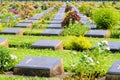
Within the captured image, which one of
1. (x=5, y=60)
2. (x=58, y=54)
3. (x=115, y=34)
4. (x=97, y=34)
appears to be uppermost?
(x=5, y=60)

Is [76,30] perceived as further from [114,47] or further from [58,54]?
[58,54]

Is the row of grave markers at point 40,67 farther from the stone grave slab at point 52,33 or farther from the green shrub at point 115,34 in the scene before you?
the green shrub at point 115,34

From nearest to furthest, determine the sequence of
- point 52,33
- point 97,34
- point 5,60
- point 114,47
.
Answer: point 5,60, point 114,47, point 97,34, point 52,33

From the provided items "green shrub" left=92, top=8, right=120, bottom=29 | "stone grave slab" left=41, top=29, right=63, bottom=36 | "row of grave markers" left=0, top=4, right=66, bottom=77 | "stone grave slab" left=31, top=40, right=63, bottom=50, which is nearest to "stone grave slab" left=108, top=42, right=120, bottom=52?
"stone grave slab" left=31, top=40, right=63, bottom=50

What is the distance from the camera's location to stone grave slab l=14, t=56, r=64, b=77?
19.6 ft

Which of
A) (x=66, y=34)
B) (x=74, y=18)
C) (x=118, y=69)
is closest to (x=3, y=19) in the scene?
(x=74, y=18)

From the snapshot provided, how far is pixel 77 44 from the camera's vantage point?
860cm

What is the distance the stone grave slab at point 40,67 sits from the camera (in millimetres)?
5977

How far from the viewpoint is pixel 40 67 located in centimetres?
600

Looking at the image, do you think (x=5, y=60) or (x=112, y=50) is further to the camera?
(x=112, y=50)

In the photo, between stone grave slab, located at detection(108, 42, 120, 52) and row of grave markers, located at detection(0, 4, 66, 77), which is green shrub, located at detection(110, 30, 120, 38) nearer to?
stone grave slab, located at detection(108, 42, 120, 52)

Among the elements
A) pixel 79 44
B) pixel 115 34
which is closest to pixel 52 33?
Answer: pixel 115 34

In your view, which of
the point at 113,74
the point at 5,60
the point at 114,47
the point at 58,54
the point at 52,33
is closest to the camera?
the point at 113,74

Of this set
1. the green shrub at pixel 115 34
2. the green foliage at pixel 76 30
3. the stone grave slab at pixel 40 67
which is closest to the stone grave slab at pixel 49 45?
the stone grave slab at pixel 40 67
